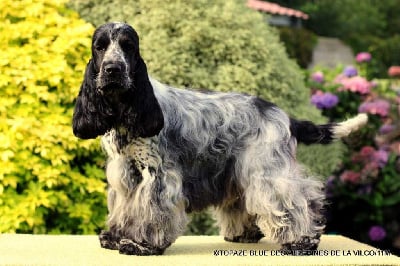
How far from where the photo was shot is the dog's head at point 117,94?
12.0 ft

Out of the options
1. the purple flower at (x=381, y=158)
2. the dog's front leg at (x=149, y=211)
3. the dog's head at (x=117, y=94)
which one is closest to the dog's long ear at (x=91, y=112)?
the dog's head at (x=117, y=94)

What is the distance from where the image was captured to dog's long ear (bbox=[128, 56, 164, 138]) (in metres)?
3.72

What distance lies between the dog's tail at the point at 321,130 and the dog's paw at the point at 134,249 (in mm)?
1062

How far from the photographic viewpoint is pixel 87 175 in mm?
5941

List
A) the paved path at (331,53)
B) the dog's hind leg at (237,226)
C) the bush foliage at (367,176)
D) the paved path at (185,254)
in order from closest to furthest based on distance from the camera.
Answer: the paved path at (185,254) < the dog's hind leg at (237,226) < the bush foliage at (367,176) < the paved path at (331,53)

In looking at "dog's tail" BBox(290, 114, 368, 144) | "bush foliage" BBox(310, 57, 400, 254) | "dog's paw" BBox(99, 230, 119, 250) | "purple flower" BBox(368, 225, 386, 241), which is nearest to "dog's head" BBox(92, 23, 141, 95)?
"dog's paw" BBox(99, 230, 119, 250)

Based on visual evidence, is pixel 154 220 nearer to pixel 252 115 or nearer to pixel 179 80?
pixel 252 115

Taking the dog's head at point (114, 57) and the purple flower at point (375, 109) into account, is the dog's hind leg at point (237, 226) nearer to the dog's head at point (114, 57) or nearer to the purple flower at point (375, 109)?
the dog's head at point (114, 57)

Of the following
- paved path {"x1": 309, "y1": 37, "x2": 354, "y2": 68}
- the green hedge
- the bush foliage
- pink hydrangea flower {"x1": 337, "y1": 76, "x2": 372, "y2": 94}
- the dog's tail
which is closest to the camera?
the dog's tail

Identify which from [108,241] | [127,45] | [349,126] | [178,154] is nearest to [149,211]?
[178,154]

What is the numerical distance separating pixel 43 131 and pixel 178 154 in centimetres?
186

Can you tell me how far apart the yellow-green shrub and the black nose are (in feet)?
6.70

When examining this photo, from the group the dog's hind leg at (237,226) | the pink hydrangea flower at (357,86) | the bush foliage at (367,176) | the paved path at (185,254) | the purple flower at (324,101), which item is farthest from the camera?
the pink hydrangea flower at (357,86)

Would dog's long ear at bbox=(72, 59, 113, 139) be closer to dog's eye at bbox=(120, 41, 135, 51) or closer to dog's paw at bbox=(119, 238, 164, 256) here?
dog's eye at bbox=(120, 41, 135, 51)
